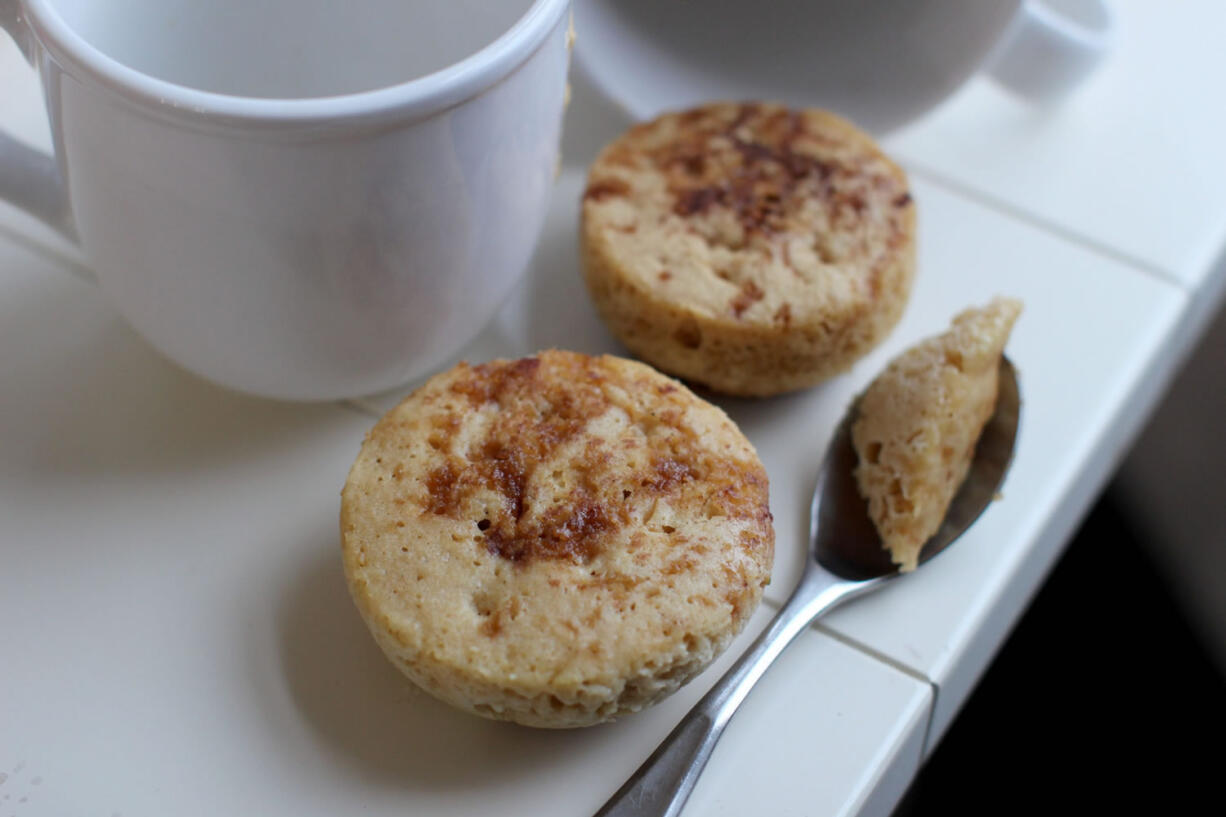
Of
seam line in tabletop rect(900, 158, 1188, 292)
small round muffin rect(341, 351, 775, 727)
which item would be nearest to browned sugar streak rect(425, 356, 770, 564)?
small round muffin rect(341, 351, 775, 727)

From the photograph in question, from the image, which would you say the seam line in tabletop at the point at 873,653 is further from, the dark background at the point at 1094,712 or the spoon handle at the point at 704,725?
the dark background at the point at 1094,712

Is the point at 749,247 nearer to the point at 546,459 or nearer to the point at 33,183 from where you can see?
the point at 546,459

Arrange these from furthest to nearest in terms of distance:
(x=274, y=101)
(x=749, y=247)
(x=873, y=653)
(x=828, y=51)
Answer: (x=828, y=51), (x=749, y=247), (x=873, y=653), (x=274, y=101)

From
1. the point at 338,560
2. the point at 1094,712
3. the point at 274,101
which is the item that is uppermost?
the point at 274,101

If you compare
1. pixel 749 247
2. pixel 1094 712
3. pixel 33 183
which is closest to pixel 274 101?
pixel 33 183

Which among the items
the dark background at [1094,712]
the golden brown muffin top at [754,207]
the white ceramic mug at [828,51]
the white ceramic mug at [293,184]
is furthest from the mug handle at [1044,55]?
the dark background at [1094,712]

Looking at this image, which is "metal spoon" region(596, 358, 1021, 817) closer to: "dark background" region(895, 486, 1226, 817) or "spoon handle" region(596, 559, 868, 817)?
"spoon handle" region(596, 559, 868, 817)

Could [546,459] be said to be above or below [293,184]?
below
